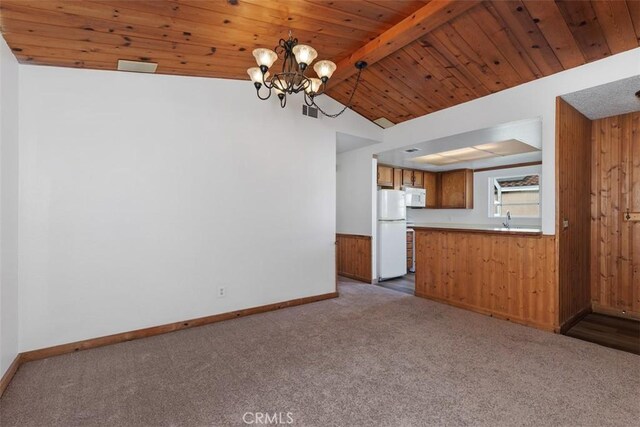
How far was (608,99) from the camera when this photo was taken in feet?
10.2

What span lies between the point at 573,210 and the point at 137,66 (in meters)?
4.75

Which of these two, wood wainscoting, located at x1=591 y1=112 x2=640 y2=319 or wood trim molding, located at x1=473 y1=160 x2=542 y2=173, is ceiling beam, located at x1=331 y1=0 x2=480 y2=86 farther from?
wood trim molding, located at x1=473 y1=160 x2=542 y2=173

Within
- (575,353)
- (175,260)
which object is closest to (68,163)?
(175,260)

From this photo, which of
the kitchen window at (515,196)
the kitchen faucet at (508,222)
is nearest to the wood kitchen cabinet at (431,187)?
the kitchen window at (515,196)

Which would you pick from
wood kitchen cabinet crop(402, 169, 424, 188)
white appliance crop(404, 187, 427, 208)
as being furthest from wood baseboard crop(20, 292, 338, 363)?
wood kitchen cabinet crop(402, 169, 424, 188)

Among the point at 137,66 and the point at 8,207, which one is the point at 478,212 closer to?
the point at 137,66

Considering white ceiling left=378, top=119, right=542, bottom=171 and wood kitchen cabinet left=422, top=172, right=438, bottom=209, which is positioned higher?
white ceiling left=378, top=119, right=542, bottom=171

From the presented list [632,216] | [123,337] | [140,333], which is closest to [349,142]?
[632,216]

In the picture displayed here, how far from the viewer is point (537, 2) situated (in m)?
2.27

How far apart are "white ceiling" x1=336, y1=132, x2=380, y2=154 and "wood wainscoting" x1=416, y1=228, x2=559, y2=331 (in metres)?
1.67

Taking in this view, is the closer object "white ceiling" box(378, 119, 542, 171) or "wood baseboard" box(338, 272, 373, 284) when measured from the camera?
"white ceiling" box(378, 119, 542, 171)

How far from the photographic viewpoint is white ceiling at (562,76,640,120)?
2779 millimetres

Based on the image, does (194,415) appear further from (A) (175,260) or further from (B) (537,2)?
(B) (537,2)

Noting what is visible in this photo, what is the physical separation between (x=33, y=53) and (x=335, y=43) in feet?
8.38
